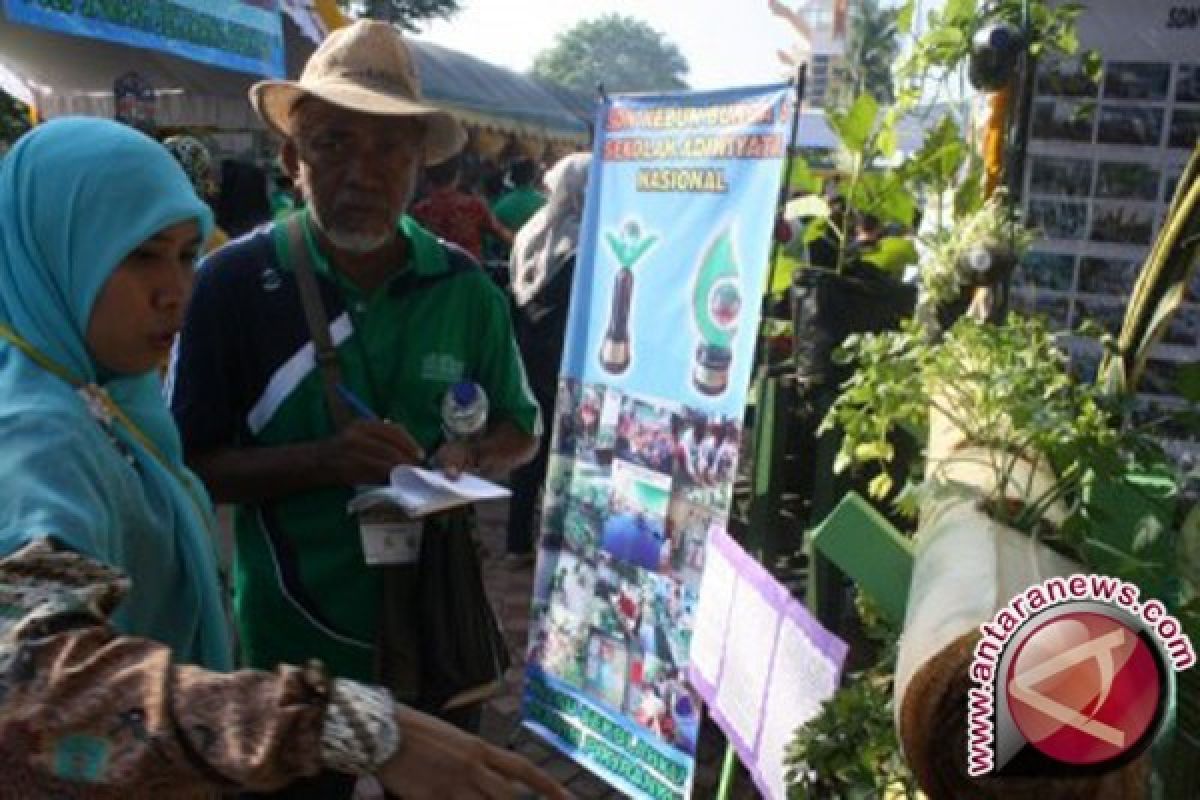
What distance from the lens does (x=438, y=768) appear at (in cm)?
97

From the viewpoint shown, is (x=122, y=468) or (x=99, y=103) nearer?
(x=122, y=468)

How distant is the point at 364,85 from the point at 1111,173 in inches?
79.7

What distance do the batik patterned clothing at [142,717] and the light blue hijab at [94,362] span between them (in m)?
0.19

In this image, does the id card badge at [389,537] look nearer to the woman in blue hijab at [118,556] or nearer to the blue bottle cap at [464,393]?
the blue bottle cap at [464,393]

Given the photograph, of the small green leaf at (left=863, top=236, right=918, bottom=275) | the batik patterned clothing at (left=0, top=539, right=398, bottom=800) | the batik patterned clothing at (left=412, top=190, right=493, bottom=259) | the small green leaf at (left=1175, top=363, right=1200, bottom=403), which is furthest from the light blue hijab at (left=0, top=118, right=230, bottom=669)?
the batik patterned clothing at (left=412, top=190, right=493, bottom=259)

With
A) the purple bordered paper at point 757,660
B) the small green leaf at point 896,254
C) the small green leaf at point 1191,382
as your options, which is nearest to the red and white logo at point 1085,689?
the small green leaf at point 1191,382

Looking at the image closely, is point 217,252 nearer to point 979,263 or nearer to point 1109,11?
point 979,263

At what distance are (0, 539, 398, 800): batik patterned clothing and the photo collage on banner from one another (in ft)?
7.67

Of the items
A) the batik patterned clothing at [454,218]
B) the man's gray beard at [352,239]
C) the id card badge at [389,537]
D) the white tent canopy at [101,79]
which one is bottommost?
the id card badge at [389,537]

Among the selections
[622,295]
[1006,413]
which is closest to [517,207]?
[622,295]

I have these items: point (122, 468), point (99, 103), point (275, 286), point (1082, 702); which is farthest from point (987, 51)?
point (99, 103)

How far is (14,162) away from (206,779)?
35.9 inches

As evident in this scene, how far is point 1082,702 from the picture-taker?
82 centimetres

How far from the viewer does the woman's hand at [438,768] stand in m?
0.97
